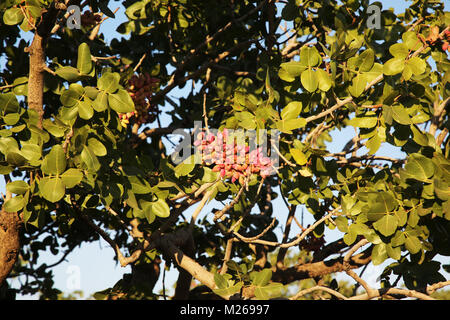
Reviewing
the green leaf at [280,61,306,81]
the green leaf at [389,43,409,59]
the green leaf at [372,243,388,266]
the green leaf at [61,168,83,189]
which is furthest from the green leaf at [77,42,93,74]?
the green leaf at [372,243,388,266]

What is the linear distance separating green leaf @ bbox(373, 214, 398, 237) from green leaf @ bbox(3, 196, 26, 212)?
1.81 m

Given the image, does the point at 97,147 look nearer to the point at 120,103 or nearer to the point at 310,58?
the point at 120,103

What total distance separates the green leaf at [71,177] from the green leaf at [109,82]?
1.33 feet

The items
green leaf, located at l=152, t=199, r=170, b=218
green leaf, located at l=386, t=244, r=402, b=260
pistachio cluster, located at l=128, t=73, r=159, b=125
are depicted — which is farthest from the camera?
pistachio cluster, located at l=128, t=73, r=159, b=125

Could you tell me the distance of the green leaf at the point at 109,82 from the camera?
2.25m

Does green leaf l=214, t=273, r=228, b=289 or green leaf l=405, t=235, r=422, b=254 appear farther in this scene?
green leaf l=214, t=273, r=228, b=289

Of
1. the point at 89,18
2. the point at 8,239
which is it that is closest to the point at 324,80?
the point at 89,18

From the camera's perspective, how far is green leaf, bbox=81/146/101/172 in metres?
2.22

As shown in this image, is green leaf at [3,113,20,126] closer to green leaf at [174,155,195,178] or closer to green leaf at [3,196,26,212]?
green leaf at [3,196,26,212]

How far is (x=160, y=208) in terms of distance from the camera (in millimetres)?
2570

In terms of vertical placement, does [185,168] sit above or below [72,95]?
below

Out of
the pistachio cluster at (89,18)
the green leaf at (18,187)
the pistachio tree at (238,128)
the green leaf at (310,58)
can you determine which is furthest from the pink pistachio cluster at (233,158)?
the pistachio cluster at (89,18)

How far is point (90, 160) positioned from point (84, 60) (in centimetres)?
47

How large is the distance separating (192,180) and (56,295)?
113 inches
